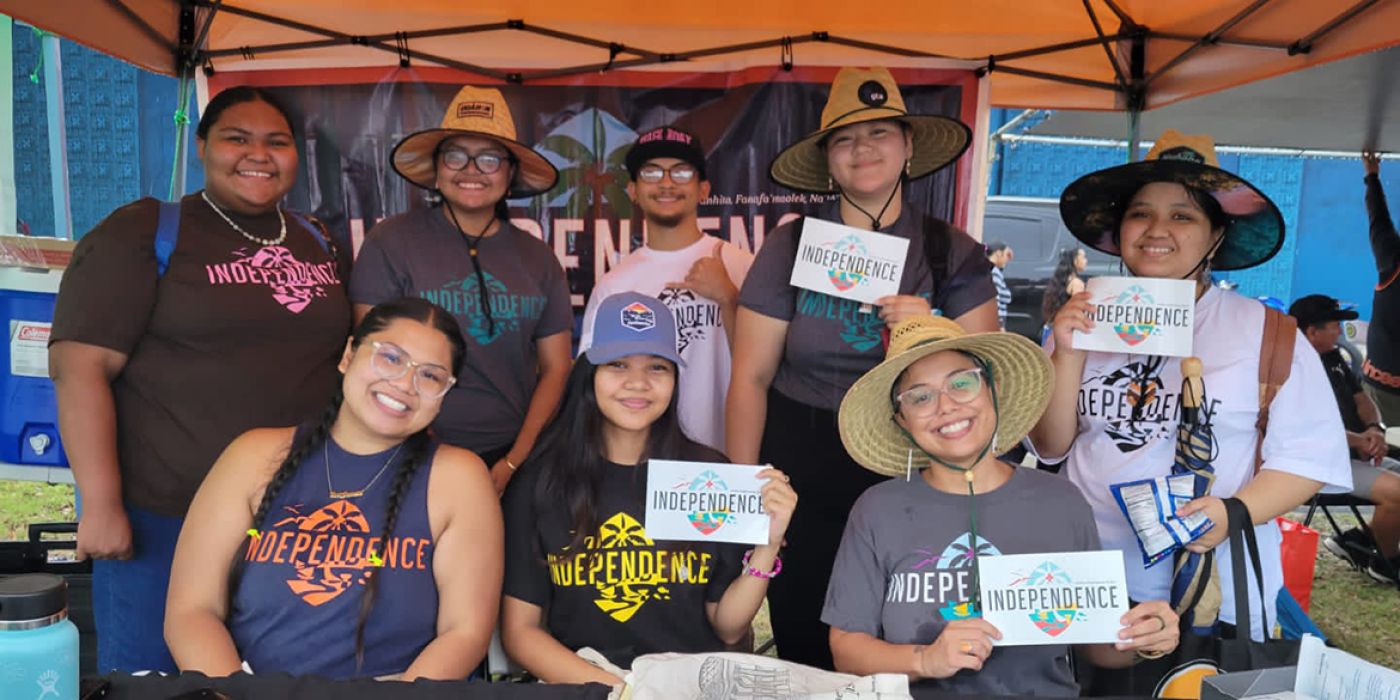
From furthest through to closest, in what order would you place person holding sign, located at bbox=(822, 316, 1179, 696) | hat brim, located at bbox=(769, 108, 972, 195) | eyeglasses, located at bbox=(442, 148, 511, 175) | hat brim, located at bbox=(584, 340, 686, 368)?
eyeglasses, located at bbox=(442, 148, 511, 175)
hat brim, located at bbox=(769, 108, 972, 195)
hat brim, located at bbox=(584, 340, 686, 368)
person holding sign, located at bbox=(822, 316, 1179, 696)

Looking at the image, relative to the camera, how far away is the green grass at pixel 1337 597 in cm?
481

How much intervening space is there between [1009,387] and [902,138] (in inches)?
35.1

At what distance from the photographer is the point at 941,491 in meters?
2.13

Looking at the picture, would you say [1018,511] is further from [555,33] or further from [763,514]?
[555,33]

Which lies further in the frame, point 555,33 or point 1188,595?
point 555,33

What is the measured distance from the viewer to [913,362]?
2.18m

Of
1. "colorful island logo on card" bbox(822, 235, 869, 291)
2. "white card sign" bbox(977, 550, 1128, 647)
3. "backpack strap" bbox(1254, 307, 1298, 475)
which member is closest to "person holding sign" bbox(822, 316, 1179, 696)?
"white card sign" bbox(977, 550, 1128, 647)

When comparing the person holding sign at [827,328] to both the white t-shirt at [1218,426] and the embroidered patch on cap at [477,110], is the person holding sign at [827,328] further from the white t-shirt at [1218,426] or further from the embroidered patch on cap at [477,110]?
the embroidered patch on cap at [477,110]

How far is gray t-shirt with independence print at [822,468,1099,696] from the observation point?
1982 mm

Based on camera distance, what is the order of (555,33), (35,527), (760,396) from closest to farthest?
(760,396), (35,527), (555,33)

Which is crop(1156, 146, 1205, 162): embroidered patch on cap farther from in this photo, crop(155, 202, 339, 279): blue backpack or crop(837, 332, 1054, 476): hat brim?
crop(155, 202, 339, 279): blue backpack

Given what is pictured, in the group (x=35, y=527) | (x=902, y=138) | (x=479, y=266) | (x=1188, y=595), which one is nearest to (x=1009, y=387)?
(x=1188, y=595)

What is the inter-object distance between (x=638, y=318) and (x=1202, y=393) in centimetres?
140

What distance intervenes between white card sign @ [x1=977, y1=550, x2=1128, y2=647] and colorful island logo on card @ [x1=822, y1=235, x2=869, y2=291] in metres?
1.06
